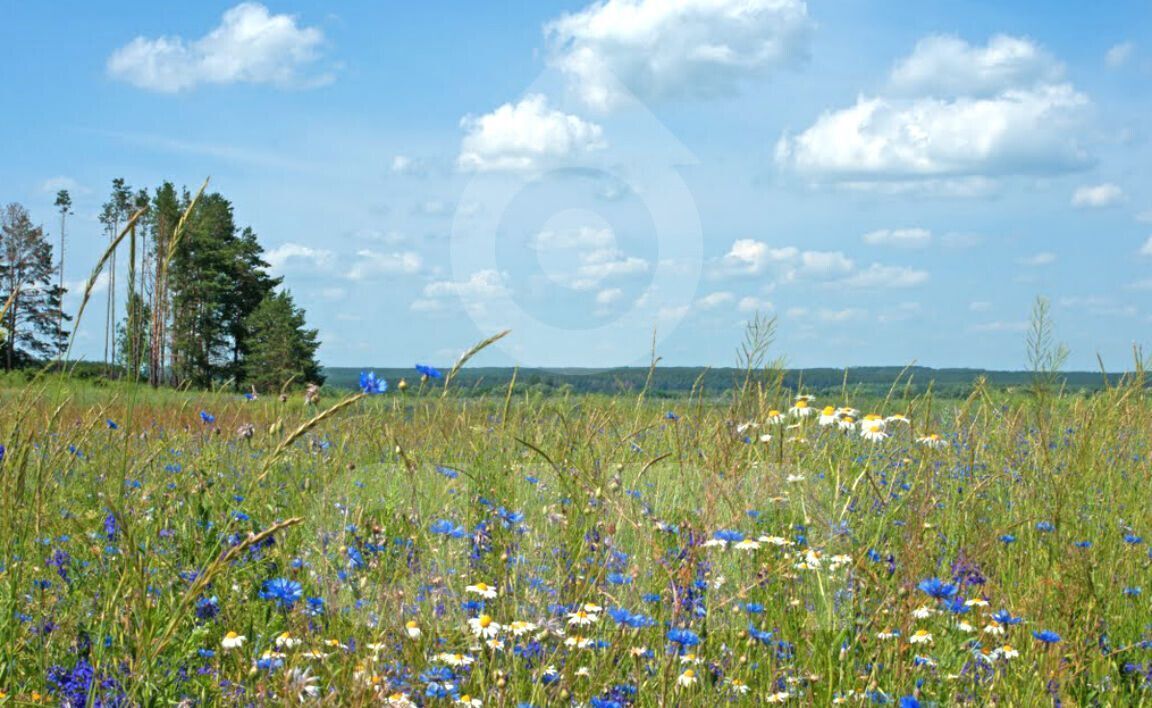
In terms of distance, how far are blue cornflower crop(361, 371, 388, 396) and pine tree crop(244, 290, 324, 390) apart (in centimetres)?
4131

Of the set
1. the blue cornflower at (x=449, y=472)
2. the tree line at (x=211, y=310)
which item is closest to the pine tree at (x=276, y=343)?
the tree line at (x=211, y=310)

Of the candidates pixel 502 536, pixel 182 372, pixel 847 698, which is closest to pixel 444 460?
pixel 502 536

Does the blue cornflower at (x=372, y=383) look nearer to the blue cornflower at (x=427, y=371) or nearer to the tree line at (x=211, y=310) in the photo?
the blue cornflower at (x=427, y=371)

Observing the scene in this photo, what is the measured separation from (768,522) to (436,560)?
1.61 metres

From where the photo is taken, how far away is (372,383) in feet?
7.16

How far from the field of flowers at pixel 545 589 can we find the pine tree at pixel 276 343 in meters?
39.9

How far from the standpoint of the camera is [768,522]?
4.05m

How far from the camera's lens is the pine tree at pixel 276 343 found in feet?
143

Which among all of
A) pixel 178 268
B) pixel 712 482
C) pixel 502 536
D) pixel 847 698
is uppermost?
pixel 178 268

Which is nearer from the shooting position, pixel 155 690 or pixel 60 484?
pixel 155 690

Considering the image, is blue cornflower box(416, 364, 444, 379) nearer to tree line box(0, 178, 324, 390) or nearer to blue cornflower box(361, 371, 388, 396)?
blue cornflower box(361, 371, 388, 396)

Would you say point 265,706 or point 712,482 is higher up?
point 712,482

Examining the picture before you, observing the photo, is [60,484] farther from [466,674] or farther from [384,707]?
[384,707]

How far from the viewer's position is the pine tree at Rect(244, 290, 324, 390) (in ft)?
143
